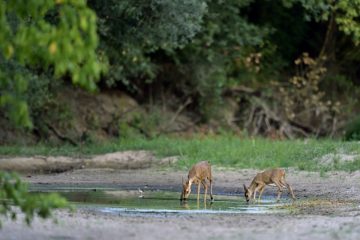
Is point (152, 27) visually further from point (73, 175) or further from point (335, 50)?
point (335, 50)

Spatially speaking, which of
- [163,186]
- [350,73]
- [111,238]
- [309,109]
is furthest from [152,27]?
[111,238]

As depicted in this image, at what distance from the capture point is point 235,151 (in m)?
25.2

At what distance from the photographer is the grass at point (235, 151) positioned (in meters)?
23.0

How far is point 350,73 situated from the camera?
1513 inches

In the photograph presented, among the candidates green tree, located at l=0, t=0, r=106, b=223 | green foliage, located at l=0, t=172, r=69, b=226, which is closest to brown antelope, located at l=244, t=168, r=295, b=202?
green foliage, located at l=0, t=172, r=69, b=226

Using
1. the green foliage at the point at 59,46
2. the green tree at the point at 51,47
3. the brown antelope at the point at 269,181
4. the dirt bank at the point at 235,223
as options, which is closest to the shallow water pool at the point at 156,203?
the brown antelope at the point at 269,181

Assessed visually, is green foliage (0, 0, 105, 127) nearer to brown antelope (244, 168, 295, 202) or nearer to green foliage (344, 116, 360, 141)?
brown antelope (244, 168, 295, 202)

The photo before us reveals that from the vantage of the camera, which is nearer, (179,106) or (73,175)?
(73,175)

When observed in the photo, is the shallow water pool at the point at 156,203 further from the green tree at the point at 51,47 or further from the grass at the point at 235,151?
the green tree at the point at 51,47

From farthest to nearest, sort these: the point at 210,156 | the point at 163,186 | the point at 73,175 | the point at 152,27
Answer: the point at 152,27 < the point at 210,156 < the point at 73,175 < the point at 163,186

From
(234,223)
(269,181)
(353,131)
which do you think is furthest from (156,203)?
(353,131)

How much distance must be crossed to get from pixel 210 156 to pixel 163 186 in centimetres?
392

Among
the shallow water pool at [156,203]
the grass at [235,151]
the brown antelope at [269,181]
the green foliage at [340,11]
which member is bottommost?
the shallow water pool at [156,203]

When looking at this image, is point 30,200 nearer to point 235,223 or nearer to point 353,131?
point 235,223
